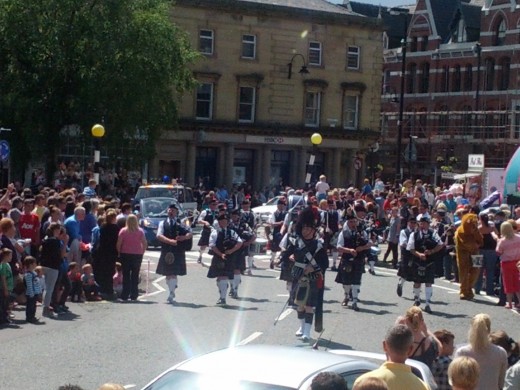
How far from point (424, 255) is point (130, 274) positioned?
17.6ft

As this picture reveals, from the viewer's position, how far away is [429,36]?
80.5 meters

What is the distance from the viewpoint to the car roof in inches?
305

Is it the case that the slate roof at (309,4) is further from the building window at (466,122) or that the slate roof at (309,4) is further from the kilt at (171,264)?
the kilt at (171,264)

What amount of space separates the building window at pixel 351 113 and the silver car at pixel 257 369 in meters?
56.7

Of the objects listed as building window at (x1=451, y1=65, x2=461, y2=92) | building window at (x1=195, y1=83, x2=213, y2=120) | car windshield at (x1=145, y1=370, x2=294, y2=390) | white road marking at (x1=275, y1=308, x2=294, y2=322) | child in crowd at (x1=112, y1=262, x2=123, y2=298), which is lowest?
white road marking at (x1=275, y1=308, x2=294, y2=322)

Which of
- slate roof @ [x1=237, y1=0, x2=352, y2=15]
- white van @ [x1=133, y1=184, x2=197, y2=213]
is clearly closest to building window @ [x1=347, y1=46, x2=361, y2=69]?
slate roof @ [x1=237, y1=0, x2=352, y2=15]

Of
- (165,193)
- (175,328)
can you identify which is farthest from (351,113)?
(175,328)

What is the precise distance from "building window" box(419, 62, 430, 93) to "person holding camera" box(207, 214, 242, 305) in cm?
6081

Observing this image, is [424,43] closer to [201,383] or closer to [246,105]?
[246,105]

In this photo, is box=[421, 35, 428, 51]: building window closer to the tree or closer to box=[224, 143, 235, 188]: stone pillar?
box=[224, 143, 235, 188]: stone pillar

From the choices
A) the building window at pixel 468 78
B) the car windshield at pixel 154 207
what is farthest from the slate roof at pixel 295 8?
the car windshield at pixel 154 207

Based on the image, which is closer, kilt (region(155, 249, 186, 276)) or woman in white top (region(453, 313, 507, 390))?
woman in white top (region(453, 313, 507, 390))

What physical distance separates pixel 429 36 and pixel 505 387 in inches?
2861

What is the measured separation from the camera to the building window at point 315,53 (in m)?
62.9
